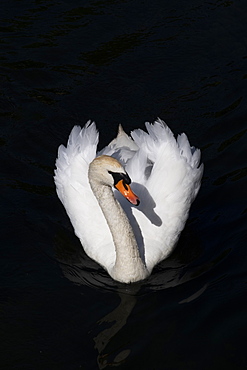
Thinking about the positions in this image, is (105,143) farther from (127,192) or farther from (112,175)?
(127,192)

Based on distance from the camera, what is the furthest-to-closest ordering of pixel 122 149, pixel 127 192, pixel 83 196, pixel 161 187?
pixel 122 149 < pixel 83 196 < pixel 161 187 < pixel 127 192

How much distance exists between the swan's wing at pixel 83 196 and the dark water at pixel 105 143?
0.93 ft

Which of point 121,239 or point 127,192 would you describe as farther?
point 121,239

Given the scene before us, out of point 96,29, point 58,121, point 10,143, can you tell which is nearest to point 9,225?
point 10,143

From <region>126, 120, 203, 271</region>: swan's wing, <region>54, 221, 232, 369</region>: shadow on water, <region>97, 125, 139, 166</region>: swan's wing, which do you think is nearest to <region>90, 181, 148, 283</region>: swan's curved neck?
<region>54, 221, 232, 369</region>: shadow on water

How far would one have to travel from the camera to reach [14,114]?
11602 millimetres

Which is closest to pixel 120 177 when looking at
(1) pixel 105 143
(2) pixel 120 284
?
(2) pixel 120 284

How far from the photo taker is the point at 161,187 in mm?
8828

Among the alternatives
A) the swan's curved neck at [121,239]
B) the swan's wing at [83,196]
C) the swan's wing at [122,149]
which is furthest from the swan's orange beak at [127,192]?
the swan's wing at [122,149]

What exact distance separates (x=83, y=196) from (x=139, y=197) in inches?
29.9

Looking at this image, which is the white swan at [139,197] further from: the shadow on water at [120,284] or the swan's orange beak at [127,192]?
the swan's orange beak at [127,192]

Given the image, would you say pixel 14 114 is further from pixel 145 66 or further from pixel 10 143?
pixel 145 66

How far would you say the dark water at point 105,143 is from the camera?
7488mm

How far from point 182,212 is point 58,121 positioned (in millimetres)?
3588
